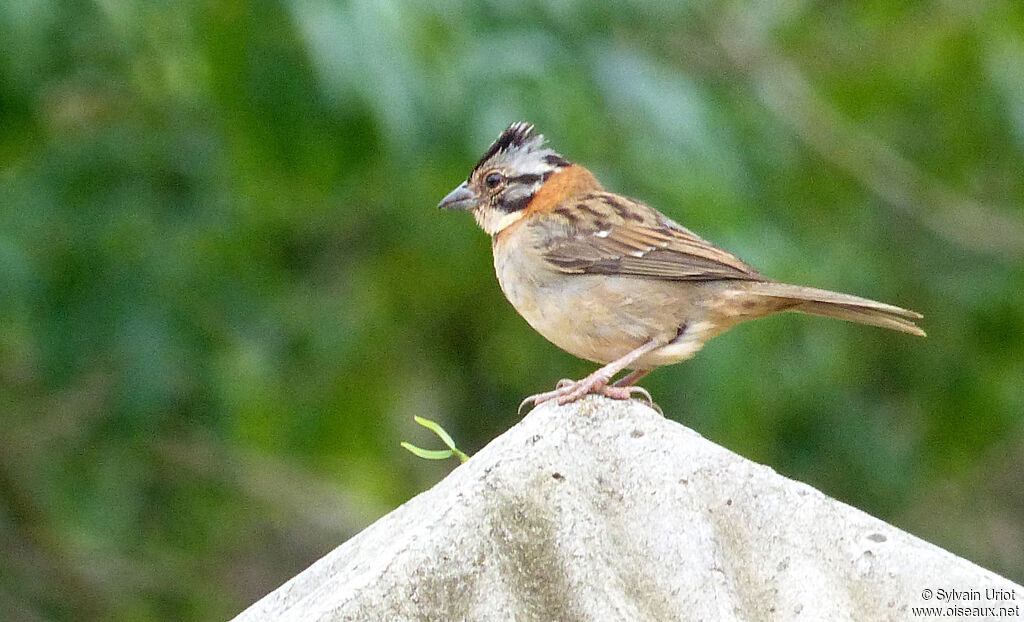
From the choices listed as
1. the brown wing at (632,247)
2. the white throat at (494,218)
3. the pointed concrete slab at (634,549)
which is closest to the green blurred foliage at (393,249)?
the white throat at (494,218)

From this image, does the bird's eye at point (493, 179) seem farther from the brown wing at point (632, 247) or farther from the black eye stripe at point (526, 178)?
the brown wing at point (632, 247)

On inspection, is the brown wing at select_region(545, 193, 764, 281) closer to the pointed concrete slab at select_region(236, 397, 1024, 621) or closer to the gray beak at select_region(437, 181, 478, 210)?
the gray beak at select_region(437, 181, 478, 210)

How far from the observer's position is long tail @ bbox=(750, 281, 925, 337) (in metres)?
4.52

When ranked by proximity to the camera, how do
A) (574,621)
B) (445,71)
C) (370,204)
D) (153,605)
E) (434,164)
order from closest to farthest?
(574,621) → (445,71) → (434,164) → (370,204) → (153,605)

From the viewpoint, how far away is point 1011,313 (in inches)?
307

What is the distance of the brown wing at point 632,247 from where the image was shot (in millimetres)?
5012

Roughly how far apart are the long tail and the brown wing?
135mm

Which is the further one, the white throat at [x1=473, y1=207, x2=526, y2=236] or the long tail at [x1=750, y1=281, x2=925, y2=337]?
the white throat at [x1=473, y1=207, x2=526, y2=236]

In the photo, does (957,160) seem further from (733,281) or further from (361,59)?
(361,59)

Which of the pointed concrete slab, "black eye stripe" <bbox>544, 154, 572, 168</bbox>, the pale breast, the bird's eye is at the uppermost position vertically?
"black eye stripe" <bbox>544, 154, 572, 168</bbox>

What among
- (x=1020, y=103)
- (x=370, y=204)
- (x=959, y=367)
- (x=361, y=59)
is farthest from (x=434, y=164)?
(x=959, y=367)

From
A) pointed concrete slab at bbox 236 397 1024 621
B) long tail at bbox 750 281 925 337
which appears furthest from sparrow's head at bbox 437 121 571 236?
pointed concrete slab at bbox 236 397 1024 621

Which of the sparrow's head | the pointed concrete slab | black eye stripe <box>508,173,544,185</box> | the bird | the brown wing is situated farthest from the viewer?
black eye stripe <box>508,173,544,185</box>

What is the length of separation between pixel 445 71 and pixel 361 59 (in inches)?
20.3
